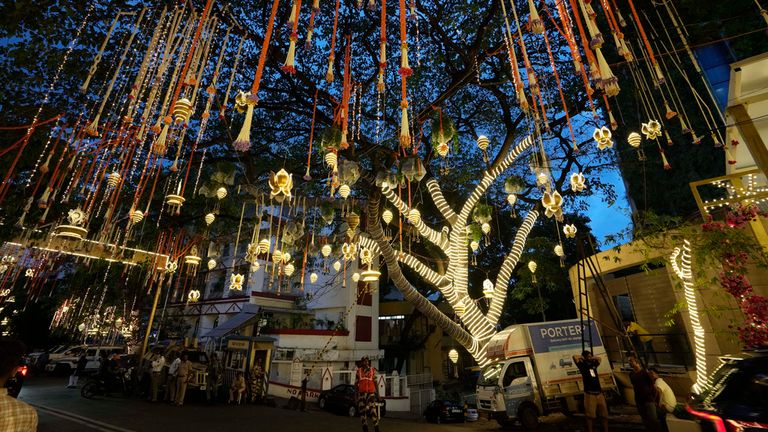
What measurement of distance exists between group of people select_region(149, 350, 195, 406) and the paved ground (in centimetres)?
40

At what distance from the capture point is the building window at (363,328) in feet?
74.4

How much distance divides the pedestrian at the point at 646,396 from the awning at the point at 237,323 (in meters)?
17.7

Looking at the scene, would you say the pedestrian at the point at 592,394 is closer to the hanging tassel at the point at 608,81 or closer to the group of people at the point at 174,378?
the hanging tassel at the point at 608,81

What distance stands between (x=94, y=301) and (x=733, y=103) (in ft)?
112

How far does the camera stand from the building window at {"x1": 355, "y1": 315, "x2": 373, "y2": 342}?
2269 cm

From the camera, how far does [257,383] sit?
13.8 m

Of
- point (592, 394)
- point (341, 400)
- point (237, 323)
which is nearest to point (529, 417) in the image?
point (592, 394)

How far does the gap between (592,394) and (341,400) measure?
966 centimetres

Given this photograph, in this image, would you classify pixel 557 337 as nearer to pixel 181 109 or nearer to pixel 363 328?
pixel 181 109

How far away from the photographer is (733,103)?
7484 millimetres

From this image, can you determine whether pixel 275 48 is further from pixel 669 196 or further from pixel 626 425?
Answer: pixel 669 196

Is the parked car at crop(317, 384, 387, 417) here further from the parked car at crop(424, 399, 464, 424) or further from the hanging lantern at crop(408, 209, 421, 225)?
the hanging lantern at crop(408, 209, 421, 225)

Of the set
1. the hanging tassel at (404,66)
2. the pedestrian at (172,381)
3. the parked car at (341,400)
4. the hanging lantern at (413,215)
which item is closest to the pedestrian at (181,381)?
the pedestrian at (172,381)

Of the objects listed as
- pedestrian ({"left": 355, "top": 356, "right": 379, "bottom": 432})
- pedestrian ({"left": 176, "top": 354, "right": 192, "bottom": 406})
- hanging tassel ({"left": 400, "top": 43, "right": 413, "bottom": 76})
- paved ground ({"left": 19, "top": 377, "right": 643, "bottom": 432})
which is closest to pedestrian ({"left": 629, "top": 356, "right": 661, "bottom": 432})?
paved ground ({"left": 19, "top": 377, "right": 643, "bottom": 432})
